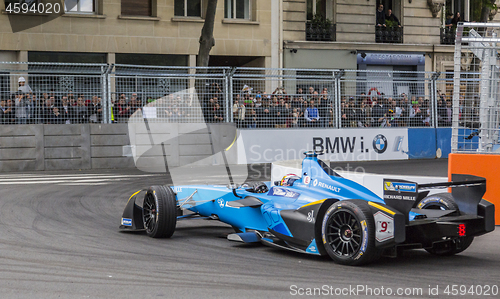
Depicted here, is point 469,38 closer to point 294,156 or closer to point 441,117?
point 294,156

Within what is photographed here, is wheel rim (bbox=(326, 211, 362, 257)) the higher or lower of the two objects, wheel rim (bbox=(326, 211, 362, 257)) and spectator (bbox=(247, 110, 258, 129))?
the lower

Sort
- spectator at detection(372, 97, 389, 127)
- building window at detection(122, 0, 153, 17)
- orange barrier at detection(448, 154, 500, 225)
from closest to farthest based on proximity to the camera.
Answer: orange barrier at detection(448, 154, 500, 225)
spectator at detection(372, 97, 389, 127)
building window at detection(122, 0, 153, 17)

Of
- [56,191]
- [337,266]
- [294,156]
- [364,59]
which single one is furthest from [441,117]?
[337,266]

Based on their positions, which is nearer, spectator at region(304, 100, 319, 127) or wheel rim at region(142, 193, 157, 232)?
wheel rim at region(142, 193, 157, 232)

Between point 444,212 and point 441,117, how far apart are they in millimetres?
12519

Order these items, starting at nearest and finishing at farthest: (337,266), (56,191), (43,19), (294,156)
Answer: (337,266), (56,191), (294,156), (43,19)

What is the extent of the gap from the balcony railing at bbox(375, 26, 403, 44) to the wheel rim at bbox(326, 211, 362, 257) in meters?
22.6

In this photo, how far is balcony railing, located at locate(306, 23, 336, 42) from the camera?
2530cm

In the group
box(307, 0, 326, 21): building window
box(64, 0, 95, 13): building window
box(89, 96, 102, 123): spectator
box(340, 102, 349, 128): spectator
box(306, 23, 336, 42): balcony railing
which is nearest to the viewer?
box(89, 96, 102, 123): spectator

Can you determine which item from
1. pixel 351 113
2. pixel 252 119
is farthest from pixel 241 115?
pixel 351 113

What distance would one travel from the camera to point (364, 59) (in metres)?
25.9

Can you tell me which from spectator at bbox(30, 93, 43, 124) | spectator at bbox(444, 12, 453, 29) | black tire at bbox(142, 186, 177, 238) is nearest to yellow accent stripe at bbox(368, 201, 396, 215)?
black tire at bbox(142, 186, 177, 238)

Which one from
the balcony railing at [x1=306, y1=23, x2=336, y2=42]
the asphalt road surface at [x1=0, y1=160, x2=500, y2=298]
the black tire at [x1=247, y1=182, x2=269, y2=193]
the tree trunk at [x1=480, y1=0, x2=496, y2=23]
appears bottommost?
the asphalt road surface at [x1=0, y1=160, x2=500, y2=298]

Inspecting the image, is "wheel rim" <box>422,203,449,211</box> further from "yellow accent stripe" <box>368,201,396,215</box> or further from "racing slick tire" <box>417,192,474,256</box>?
"yellow accent stripe" <box>368,201,396,215</box>
